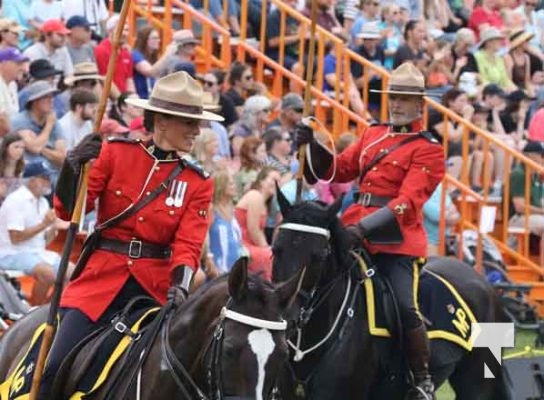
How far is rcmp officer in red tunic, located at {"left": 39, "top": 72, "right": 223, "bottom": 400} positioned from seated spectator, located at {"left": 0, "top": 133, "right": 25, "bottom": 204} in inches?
215

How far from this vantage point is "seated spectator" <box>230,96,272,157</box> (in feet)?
58.5

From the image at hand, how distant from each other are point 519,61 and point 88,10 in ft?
26.5

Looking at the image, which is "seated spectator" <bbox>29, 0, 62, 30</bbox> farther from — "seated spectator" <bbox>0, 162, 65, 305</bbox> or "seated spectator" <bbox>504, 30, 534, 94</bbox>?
"seated spectator" <bbox>504, 30, 534, 94</bbox>

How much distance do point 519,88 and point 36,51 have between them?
916cm

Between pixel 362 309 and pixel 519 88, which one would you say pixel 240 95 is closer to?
pixel 519 88

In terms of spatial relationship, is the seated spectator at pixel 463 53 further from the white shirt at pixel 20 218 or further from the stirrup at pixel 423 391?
the stirrup at pixel 423 391

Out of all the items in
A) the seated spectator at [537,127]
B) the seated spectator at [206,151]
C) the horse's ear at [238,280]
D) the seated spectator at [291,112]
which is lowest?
the seated spectator at [537,127]

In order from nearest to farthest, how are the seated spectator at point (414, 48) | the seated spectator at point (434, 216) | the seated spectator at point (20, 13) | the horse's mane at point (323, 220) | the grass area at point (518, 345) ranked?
the horse's mane at point (323, 220)
the grass area at point (518, 345)
the seated spectator at point (20, 13)
the seated spectator at point (434, 216)
the seated spectator at point (414, 48)

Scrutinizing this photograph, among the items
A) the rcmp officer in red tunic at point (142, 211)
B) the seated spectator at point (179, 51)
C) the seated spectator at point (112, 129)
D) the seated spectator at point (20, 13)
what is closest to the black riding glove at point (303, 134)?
the rcmp officer in red tunic at point (142, 211)

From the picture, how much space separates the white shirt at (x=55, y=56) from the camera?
17.3 meters

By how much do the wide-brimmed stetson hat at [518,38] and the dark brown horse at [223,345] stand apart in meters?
17.2

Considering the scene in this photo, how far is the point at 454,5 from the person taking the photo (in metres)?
26.8

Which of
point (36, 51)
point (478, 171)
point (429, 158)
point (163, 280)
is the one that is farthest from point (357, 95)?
point (163, 280)

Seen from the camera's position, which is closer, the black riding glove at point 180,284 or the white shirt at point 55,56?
the black riding glove at point 180,284
